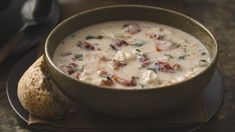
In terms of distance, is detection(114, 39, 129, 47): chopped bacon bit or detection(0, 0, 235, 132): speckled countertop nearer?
detection(0, 0, 235, 132): speckled countertop

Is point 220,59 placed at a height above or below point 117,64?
below

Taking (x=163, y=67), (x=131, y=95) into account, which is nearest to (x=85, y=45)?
(x=163, y=67)

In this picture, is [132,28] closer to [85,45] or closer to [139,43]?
[139,43]

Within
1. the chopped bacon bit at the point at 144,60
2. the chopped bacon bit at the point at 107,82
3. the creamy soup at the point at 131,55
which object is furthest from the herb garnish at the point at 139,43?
the chopped bacon bit at the point at 107,82

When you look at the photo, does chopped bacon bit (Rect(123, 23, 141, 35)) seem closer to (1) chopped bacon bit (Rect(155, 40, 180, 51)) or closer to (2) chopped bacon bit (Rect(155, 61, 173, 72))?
(1) chopped bacon bit (Rect(155, 40, 180, 51))

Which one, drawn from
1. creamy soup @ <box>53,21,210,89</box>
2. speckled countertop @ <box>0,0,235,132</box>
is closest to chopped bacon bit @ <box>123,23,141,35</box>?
creamy soup @ <box>53,21,210,89</box>

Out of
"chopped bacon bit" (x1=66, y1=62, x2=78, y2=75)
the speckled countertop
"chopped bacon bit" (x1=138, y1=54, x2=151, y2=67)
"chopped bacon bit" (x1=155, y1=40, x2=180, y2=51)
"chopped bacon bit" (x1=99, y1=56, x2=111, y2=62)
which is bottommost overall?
the speckled countertop
